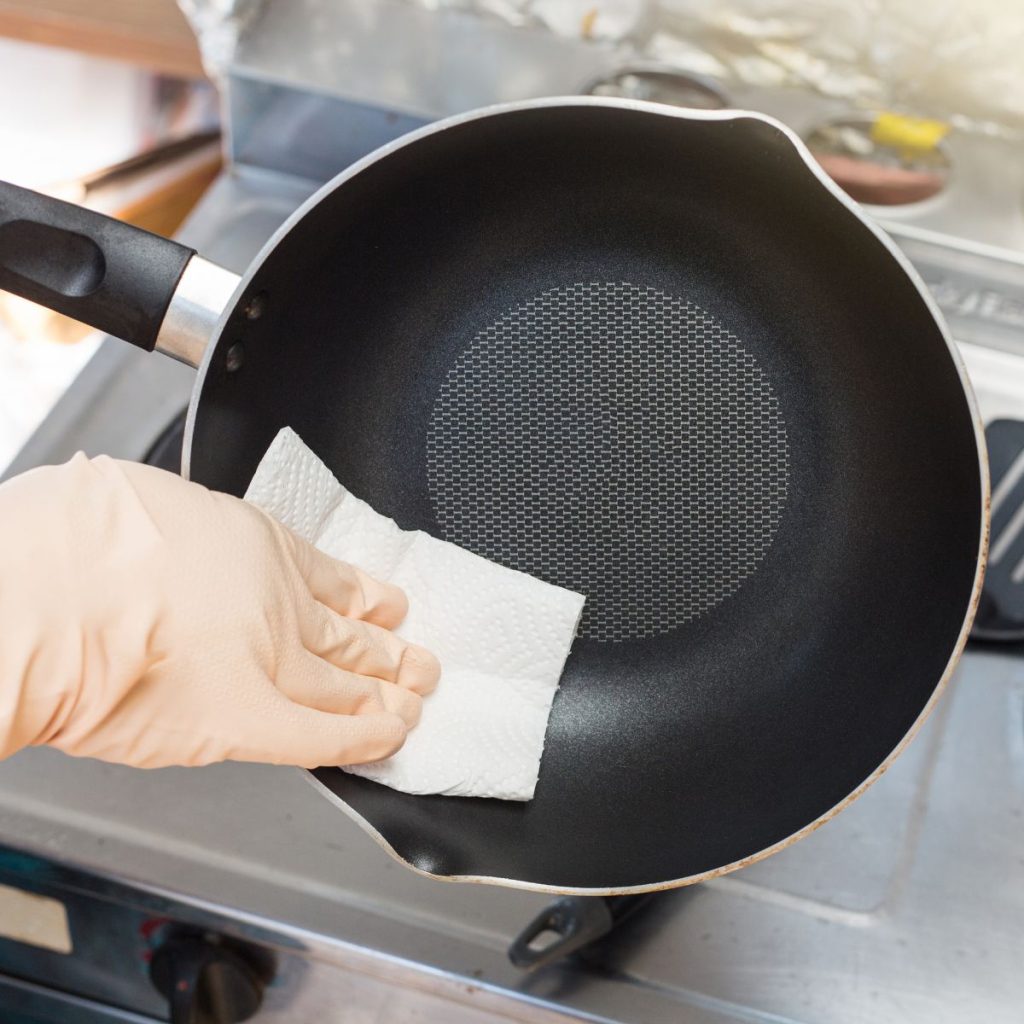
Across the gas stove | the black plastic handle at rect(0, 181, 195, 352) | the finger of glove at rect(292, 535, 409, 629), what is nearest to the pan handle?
the black plastic handle at rect(0, 181, 195, 352)

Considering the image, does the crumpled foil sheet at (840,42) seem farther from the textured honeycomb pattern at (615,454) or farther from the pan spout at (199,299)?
the pan spout at (199,299)

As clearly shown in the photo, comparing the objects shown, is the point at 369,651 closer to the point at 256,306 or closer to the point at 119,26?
the point at 256,306

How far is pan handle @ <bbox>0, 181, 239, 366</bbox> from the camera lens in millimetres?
544

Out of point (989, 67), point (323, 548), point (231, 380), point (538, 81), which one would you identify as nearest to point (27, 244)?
point (231, 380)

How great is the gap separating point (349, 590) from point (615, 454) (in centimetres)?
18

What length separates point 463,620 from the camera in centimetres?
64

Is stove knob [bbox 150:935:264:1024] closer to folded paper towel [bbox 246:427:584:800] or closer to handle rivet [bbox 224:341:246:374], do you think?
folded paper towel [bbox 246:427:584:800]

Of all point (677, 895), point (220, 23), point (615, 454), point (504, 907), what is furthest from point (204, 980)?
point (220, 23)

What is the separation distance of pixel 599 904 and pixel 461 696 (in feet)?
0.46

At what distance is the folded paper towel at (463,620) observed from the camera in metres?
0.60

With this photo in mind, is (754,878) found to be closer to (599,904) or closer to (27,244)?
(599,904)

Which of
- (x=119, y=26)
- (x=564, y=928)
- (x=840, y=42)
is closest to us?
(x=564, y=928)

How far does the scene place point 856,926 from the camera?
25.6 inches

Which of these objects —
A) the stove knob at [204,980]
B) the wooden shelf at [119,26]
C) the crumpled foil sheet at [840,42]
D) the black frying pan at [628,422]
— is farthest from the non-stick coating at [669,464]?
the wooden shelf at [119,26]
